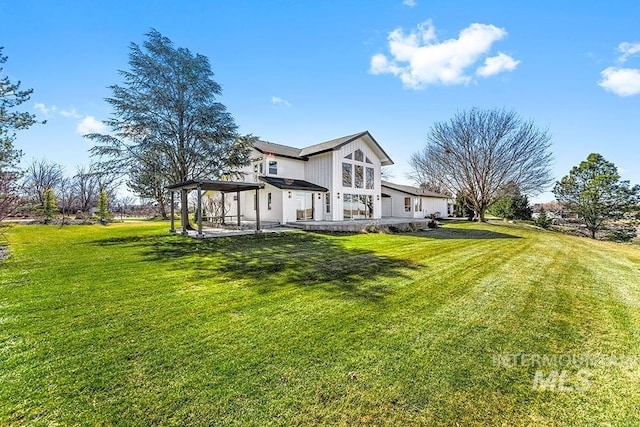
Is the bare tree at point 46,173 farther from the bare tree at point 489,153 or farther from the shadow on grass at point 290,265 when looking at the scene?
the bare tree at point 489,153

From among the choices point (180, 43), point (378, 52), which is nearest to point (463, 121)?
point (378, 52)

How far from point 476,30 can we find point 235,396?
15.2 m

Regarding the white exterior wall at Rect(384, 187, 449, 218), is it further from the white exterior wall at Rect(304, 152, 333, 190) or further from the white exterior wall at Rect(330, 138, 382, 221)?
the white exterior wall at Rect(304, 152, 333, 190)

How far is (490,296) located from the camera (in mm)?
4957

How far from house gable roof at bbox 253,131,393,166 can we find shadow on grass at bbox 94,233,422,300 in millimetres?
10221

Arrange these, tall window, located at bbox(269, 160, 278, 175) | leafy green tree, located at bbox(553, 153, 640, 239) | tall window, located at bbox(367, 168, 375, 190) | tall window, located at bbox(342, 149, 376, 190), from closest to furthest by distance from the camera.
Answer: tall window, located at bbox(269, 160, 278, 175) → tall window, located at bbox(342, 149, 376, 190) → tall window, located at bbox(367, 168, 375, 190) → leafy green tree, located at bbox(553, 153, 640, 239)

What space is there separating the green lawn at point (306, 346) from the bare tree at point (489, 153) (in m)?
19.9

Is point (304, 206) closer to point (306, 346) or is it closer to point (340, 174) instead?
point (340, 174)

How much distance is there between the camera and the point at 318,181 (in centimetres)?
2022

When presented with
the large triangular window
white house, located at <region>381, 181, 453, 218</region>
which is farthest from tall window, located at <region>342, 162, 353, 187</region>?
white house, located at <region>381, 181, 453, 218</region>

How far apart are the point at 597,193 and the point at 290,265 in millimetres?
31263

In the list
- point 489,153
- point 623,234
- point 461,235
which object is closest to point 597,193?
point 623,234

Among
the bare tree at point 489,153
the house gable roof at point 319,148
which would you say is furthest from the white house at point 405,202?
the house gable roof at point 319,148

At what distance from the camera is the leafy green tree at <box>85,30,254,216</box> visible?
15.2 m
